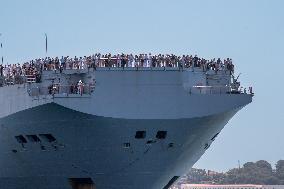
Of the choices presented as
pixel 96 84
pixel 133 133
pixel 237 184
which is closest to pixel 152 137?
pixel 133 133

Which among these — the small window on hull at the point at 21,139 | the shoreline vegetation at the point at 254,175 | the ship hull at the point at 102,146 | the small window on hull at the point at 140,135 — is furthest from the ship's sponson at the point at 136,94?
the shoreline vegetation at the point at 254,175

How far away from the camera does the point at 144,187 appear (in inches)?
1705

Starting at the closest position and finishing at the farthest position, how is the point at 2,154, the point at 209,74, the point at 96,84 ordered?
the point at 96,84 < the point at 209,74 < the point at 2,154

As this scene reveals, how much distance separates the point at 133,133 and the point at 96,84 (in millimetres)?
2899

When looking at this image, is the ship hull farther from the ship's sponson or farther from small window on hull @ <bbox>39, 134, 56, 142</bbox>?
the ship's sponson

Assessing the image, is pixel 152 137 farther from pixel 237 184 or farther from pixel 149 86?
pixel 237 184

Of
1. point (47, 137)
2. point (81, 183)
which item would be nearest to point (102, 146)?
point (47, 137)

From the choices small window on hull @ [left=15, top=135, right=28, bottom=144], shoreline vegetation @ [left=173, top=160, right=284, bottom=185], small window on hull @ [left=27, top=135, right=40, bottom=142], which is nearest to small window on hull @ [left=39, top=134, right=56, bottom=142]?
small window on hull @ [left=27, top=135, right=40, bottom=142]

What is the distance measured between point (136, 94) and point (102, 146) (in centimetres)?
304

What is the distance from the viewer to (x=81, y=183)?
44188 millimetres

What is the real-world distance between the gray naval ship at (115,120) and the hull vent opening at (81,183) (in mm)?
50

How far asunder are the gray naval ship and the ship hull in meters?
0.05

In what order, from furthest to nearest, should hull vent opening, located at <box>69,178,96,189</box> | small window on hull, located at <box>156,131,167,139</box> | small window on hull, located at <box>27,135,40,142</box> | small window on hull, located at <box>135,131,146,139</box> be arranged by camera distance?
hull vent opening, located at <box>69,178,96,189</box>
small window on hull, located at <box>27,135,40,142</box>
small window on hull, located at <box>156,131,167,139</box>
small window on hull, located at <box>135,131,146,139</box>

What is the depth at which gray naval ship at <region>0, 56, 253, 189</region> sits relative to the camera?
40938 millimetres
